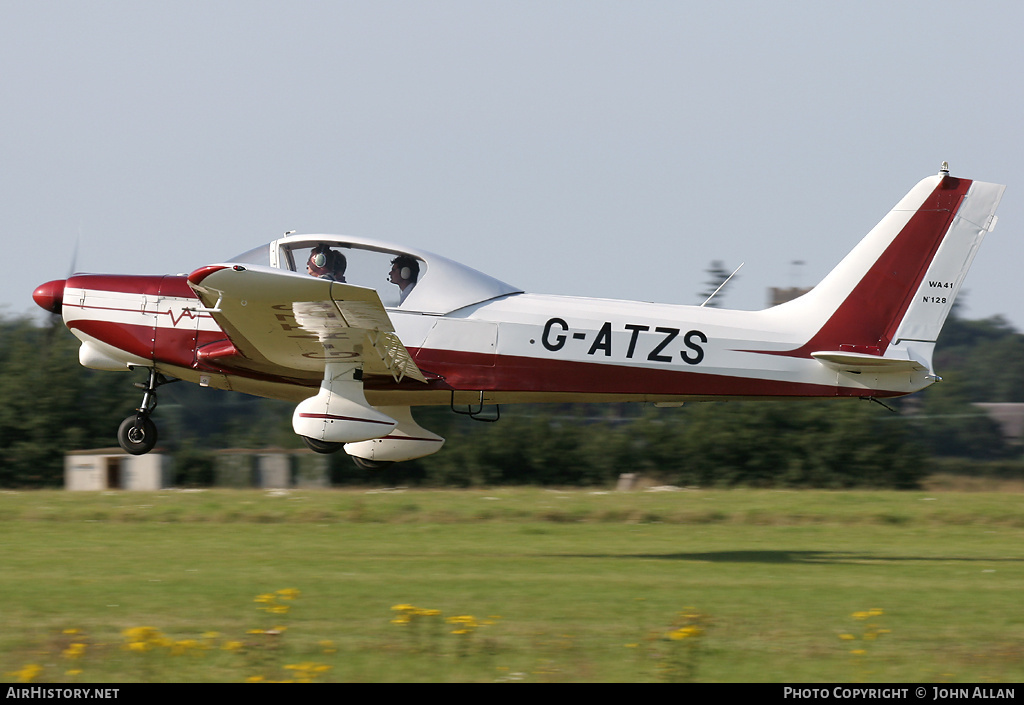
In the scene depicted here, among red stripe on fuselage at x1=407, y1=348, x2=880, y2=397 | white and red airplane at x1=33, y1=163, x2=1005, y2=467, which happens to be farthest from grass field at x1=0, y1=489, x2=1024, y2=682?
red stripe on fuselage at x1=407, y1=348, x2=880, y2=397

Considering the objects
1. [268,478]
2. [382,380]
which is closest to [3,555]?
[382,380]

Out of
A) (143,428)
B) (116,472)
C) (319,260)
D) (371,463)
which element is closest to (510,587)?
(371,463)

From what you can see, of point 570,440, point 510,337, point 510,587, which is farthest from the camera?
point 570,440

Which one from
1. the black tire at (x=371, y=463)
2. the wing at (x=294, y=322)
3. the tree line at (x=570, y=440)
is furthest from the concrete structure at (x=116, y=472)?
the wing at (x=294, y=322)

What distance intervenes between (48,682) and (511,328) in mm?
5457

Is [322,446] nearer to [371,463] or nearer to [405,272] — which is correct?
[371,463]

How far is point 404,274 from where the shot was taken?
31.3ft

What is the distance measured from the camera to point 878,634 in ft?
19.7

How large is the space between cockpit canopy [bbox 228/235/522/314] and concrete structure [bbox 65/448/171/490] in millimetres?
12659

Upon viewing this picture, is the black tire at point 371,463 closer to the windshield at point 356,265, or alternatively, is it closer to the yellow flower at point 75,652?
the windshield at point 356,265

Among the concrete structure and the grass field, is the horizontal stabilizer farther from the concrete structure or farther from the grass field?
the concrete structure

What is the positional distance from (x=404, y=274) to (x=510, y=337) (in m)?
1.11

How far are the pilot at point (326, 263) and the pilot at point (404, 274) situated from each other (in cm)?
45
